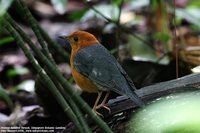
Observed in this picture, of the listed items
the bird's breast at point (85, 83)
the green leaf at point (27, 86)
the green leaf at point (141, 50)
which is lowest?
the green leaf at point (141, 50)

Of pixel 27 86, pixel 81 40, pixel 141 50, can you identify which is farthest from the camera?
pixel 141 50

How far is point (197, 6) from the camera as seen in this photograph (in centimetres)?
660

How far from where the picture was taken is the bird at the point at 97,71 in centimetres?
316

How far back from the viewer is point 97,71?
329 centimetres

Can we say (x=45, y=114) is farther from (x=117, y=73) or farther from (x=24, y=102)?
(x=117, y=73)

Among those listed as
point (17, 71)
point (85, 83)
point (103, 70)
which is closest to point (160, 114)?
point (103, 70)

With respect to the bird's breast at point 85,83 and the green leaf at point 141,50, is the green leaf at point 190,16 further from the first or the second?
the bird's breast at point 85,83

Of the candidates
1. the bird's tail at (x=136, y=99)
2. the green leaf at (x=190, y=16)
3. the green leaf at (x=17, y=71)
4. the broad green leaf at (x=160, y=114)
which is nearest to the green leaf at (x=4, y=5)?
the broad green leaf at (x=160, y=114)

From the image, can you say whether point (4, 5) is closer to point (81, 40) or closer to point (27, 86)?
point (81, 40)

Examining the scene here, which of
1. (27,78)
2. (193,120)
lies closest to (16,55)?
(27,78)

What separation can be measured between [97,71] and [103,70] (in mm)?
44

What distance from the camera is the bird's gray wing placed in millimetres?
3139

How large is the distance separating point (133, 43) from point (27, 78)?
150 centimetres

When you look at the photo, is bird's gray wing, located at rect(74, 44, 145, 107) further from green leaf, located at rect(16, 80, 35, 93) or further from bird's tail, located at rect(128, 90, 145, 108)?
green leaf, located at rect(16, 80, 35, 93)
